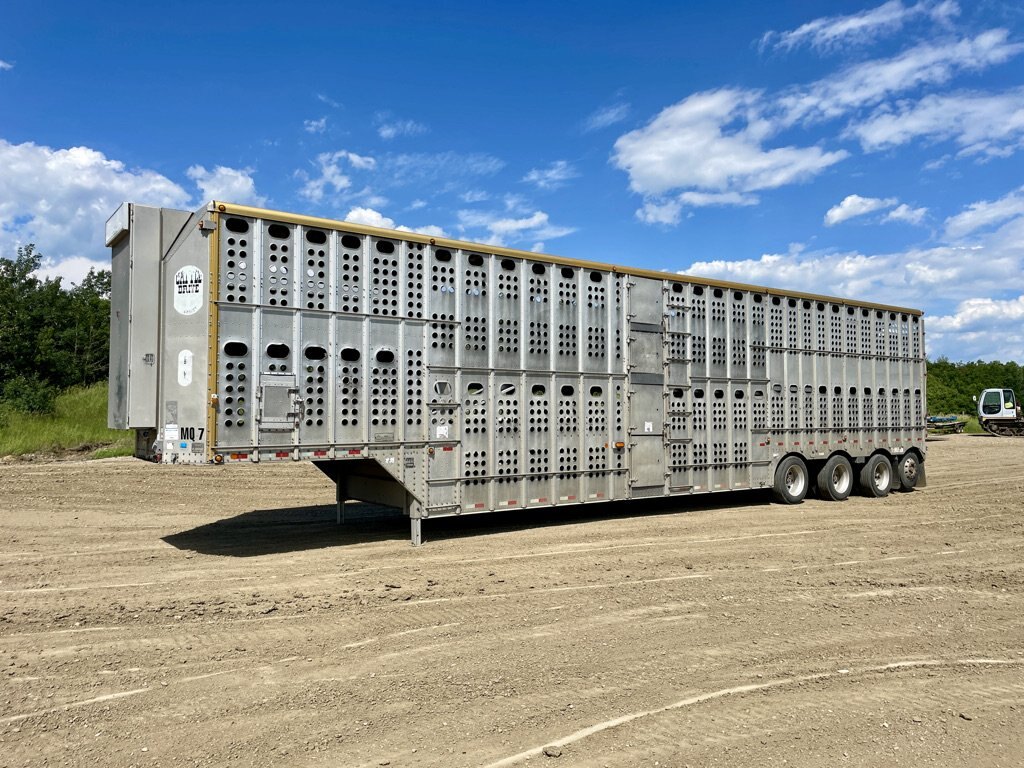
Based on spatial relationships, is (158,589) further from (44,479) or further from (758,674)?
(44,479)

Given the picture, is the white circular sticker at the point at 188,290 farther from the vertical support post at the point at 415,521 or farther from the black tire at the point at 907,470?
the black tire at the point at 907,470

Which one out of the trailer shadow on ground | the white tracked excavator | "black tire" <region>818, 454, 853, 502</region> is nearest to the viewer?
the trailer shadow on ground

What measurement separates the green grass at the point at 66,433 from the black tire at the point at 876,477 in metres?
21.2

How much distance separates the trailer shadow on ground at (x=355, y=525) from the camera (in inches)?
416

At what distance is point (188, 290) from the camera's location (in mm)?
9047

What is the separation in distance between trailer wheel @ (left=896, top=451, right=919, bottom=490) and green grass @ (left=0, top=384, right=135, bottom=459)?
22.2 meters

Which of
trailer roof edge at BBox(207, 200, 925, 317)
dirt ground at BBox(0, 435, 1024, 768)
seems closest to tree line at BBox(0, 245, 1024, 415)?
dirt ground at BBox(0, 435, 1024, 768)

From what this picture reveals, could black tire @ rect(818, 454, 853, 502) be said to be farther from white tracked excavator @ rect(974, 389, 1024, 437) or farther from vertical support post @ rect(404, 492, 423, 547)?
white tracked excavator @ rect(974, 389, 1024, 437)

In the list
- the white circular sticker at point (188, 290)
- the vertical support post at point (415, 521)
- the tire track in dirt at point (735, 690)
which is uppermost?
the white circular sticker at point (188, 290)

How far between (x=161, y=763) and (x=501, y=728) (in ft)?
6.39

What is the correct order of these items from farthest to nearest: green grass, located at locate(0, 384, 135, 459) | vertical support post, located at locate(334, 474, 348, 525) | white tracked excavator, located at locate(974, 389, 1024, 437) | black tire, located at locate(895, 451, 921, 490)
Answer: white tracked excavator, located at locate(974, 389, 1024, 437) < green grass, located at locate(0, 384, 135, 459) < black tire, located at locate(895, 451, 921, 490) < vertical support post, located at locate(334, 474, 348, 525)

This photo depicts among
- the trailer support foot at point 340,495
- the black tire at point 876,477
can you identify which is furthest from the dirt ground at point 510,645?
the black tire at point 876,477

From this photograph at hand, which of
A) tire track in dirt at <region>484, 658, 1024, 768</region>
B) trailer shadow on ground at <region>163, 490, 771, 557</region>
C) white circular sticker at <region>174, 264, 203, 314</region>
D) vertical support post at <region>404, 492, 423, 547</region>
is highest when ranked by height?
white circular sticker at <region>174, 264, 203, 314</region>

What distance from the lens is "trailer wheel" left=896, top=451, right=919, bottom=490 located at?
683 inches
